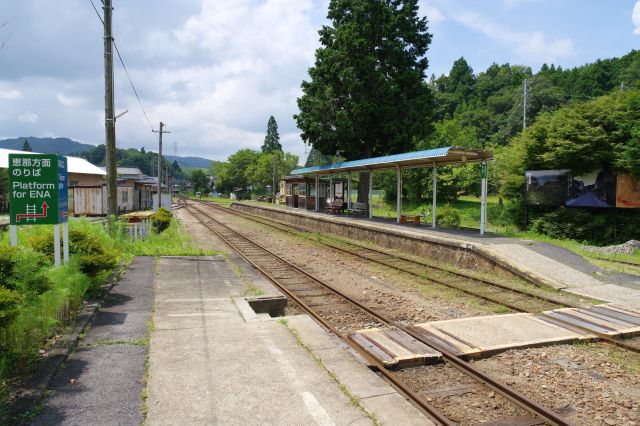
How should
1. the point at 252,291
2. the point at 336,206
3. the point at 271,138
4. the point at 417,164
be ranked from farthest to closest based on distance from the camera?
the point at 271,138, the point at 336,206, the point at 417,164, the point at 252,291

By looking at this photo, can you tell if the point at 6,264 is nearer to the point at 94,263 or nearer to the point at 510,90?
the point at 94,263

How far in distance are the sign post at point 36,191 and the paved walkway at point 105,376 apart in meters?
1.51

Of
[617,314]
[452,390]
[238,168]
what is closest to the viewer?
[452,390]

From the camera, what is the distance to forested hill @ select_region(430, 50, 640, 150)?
56125 millimetres

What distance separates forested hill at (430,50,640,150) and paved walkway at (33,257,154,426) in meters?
34.1

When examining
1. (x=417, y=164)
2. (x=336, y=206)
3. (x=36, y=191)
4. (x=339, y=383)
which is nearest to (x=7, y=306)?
(x=339, y=383)

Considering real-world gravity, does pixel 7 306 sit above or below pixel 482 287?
above

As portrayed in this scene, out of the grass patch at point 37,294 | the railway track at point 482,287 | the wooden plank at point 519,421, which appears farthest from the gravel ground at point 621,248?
the grass patch at point 37,294

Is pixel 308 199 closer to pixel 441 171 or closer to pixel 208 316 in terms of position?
pixel 441 171

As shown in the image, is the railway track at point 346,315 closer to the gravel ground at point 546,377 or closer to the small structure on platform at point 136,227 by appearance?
the gravel ground at point 546,377

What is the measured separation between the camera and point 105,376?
4391 millimetres

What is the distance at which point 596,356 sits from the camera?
225 inches

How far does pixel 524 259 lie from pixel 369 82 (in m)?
17.9

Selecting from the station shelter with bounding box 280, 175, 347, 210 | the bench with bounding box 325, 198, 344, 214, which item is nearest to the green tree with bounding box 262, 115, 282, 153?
the station shelter with bounding box 280, 175, 347, 210
